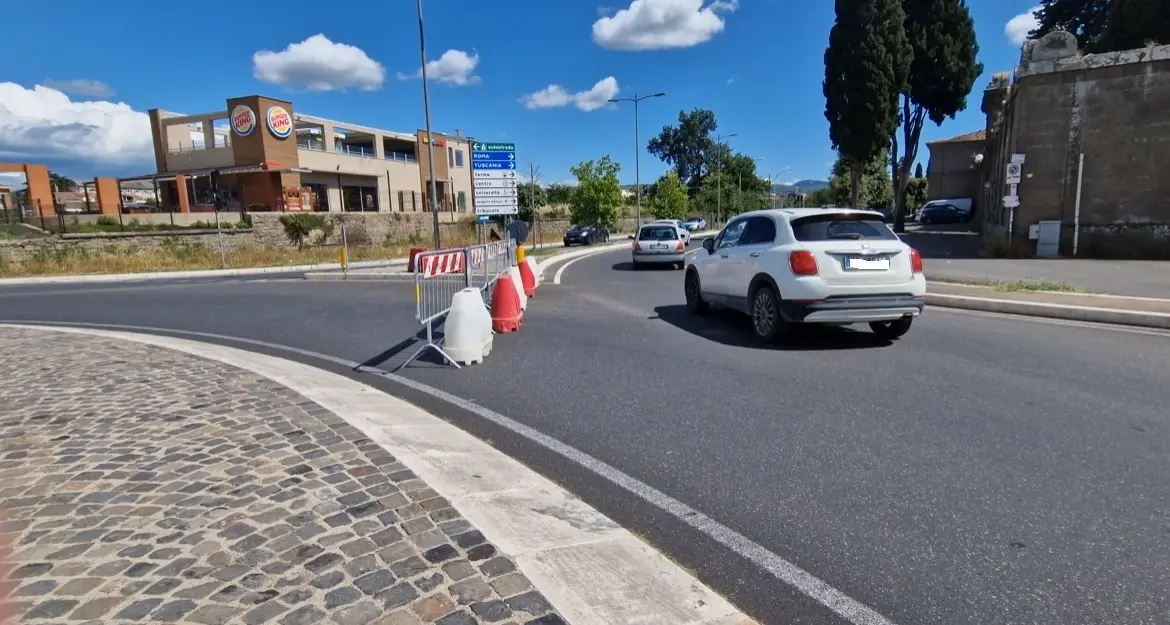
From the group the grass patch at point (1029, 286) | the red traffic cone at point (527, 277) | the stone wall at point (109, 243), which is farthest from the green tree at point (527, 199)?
the grass patch at point (1029, 286)

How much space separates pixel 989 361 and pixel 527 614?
20.7ft

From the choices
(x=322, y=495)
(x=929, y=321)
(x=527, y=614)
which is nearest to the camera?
(x=527, y=614)

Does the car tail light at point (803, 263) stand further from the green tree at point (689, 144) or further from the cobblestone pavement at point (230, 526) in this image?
the green tree at point (689, 144)

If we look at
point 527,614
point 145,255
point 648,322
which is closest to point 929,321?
point 648,322

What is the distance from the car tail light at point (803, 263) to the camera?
7.44 metres

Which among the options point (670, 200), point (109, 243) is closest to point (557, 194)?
point (670, 200)

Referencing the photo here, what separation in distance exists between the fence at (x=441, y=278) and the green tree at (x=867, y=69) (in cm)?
3082

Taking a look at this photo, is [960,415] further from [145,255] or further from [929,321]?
[145,255]

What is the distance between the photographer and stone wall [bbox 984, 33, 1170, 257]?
18312 mm

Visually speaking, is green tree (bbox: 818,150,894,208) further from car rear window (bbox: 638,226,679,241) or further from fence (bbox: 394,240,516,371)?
fence (bbox: 394,240,516,371)

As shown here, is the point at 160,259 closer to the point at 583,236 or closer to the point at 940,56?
the point at 583,236

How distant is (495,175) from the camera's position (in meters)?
19.5

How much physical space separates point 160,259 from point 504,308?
25422 mm

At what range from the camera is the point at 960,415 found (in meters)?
5.05
